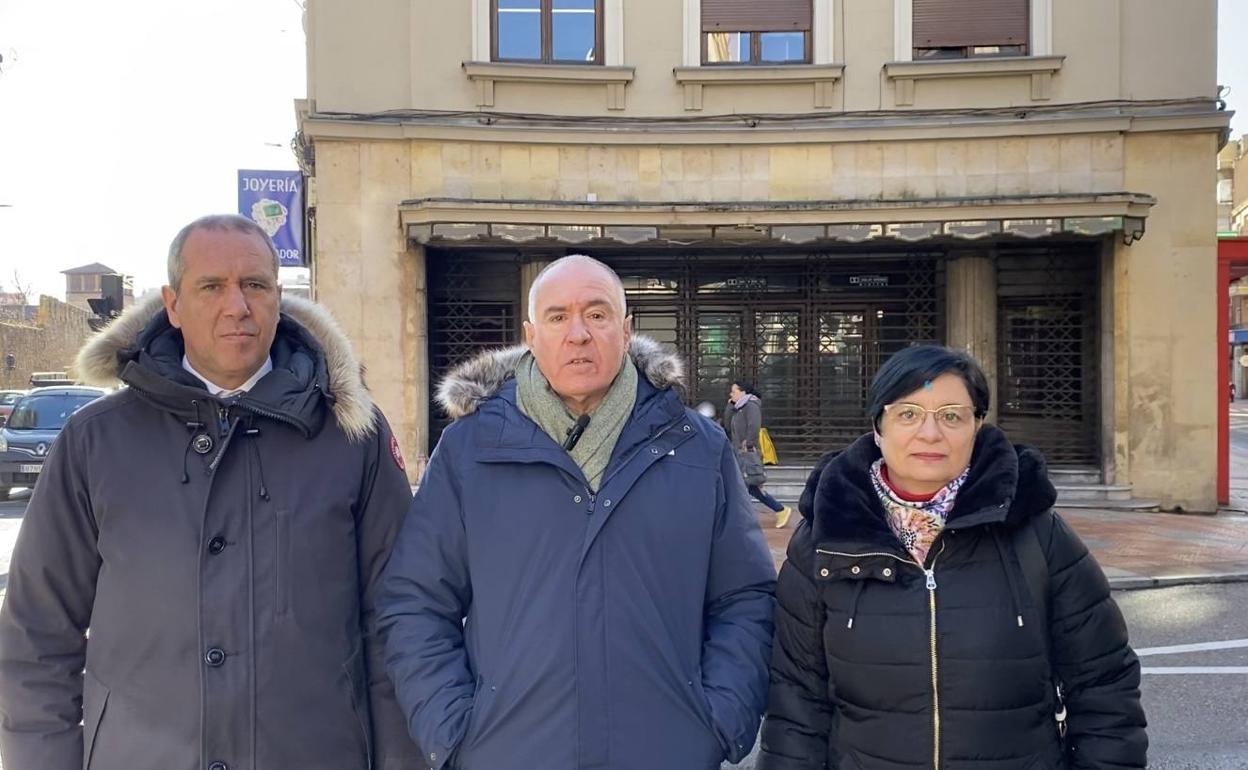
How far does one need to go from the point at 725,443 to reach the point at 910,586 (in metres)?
0.60

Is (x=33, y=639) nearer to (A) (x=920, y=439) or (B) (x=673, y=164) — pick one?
(A) (x=920, y=439)

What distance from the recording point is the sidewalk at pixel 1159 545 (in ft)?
28.0

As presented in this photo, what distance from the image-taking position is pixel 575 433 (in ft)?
7.73

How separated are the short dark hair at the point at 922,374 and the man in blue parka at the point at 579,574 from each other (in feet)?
1.43

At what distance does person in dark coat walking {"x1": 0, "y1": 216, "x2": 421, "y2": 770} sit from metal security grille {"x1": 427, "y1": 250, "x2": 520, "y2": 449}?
10.5 m

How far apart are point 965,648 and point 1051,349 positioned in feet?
39.4

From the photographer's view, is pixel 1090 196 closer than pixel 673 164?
Yes

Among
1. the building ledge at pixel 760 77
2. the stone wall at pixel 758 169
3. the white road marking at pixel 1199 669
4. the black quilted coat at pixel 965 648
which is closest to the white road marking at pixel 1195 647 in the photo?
the white road marking at pixel 1199 669

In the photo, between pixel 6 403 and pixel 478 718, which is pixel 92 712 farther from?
pixel 6 403

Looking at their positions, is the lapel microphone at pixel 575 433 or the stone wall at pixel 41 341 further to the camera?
the stone wall at pixel 41 341

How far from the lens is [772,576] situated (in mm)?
2482

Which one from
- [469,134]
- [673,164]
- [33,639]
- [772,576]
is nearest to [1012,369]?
[673,164]

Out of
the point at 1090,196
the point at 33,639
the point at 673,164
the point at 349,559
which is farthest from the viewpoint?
the point at 673,164

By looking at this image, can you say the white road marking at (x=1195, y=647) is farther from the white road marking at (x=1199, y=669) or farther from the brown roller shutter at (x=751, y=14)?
the brown roller shutter at (x=751, y=14)
